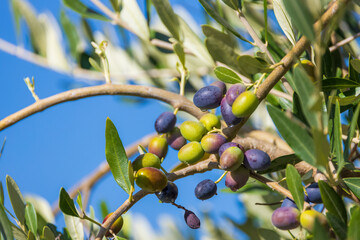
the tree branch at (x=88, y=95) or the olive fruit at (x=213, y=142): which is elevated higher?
the tree branch at (x=88, y=95)

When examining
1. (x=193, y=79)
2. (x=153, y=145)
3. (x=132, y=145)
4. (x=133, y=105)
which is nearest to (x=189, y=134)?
(x=153, y=145)

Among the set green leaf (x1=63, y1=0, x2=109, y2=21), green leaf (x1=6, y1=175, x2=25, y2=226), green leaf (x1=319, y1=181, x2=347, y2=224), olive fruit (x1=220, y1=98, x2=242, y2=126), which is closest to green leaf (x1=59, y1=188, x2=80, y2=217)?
green leaf (x1=6, y1=175, x2=25, y2=226)

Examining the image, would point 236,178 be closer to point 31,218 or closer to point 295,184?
point 295,184

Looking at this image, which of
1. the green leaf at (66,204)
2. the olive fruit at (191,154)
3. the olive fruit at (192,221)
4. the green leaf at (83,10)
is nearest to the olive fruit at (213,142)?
the olive fruit at (191,154)

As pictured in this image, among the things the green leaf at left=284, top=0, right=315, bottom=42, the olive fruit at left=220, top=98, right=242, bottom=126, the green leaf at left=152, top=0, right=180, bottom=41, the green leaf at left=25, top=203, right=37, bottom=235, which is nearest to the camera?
the green leaf at left=284, top=0, right=315, bottom=42

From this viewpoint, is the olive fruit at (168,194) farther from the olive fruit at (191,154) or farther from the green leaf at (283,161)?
the green leaf at (283,161)

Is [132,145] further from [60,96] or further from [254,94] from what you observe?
[254,94]

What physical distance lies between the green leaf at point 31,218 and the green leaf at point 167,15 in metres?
0.47

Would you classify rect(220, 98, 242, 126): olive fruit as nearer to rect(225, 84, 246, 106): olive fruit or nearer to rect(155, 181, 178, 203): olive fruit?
rect(225, 84, 246, 106): olive fruit

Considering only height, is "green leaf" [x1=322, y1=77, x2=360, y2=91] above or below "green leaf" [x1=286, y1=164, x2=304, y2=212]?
above

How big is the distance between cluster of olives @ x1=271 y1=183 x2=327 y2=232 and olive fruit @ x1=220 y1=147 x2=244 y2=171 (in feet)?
0.30

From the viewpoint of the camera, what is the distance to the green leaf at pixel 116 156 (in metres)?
0.64

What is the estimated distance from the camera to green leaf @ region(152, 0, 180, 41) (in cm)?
95

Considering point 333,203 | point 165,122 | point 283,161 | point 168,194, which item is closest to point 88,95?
point 165,122
